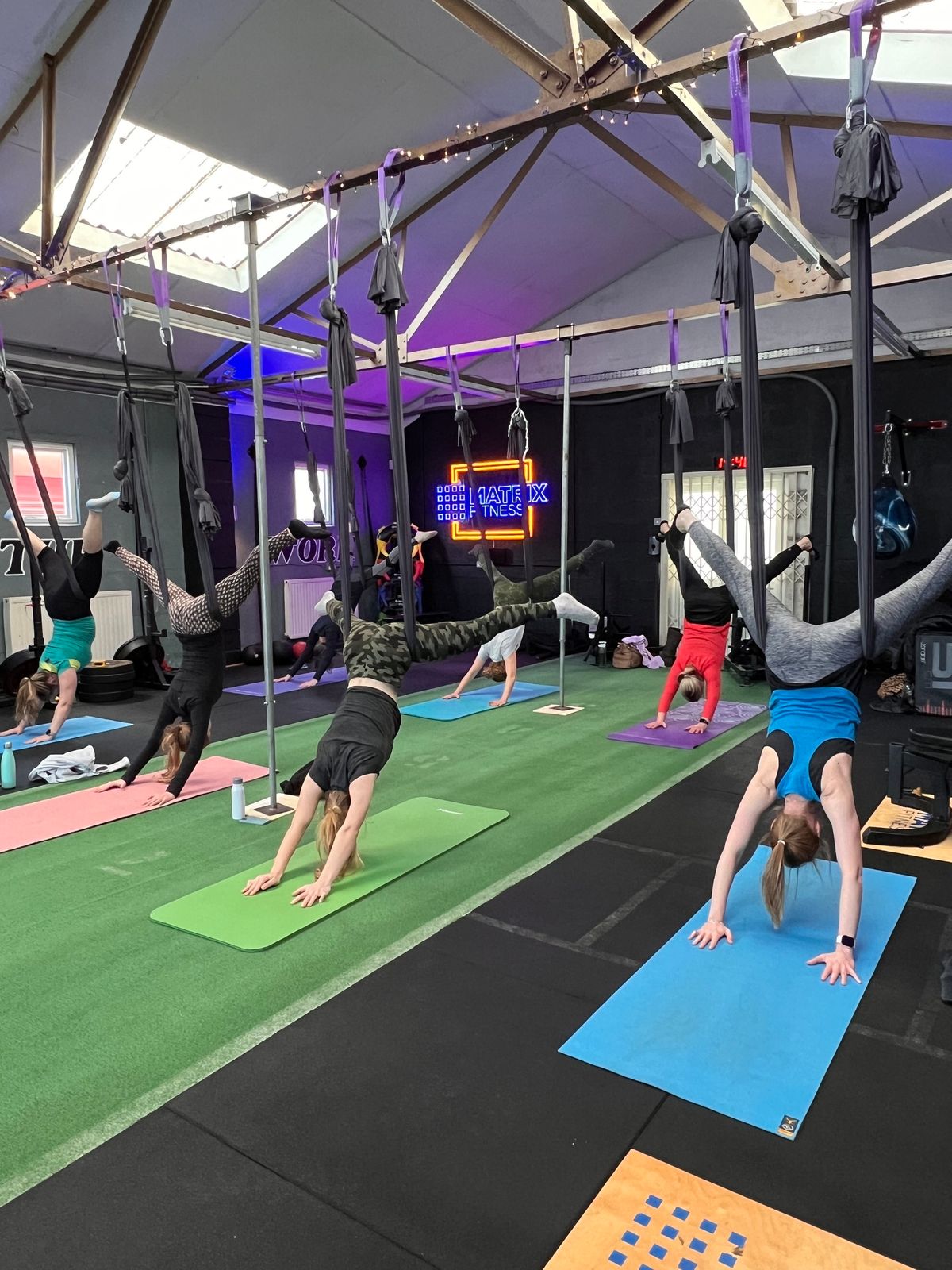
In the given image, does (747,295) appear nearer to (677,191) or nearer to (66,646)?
(677,191)

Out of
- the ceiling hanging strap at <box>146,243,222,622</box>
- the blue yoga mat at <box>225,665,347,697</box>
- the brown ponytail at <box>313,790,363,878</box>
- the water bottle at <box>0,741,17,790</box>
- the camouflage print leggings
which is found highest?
the ceiling hanging strap at <box>146,243,222,622</box>

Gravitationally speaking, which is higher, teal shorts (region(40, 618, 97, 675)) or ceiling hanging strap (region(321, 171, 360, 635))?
ceiling hanging strap (region(321, 171, 360, 635))

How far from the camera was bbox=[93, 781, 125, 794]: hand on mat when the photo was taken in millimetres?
4844

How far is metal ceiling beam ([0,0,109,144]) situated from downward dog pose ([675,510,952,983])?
160 inches

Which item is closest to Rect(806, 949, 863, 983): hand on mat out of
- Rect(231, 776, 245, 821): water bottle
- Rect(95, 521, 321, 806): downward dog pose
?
Rect(231, 776, 245, 821): water bottle

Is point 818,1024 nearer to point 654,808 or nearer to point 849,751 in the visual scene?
point 849,751

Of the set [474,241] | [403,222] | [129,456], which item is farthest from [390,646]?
[403,222]

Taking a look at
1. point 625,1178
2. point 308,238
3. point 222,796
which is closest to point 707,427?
point 308,238

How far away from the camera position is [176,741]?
4699 millimetres

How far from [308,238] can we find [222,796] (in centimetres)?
465

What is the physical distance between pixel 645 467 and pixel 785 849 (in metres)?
7.74

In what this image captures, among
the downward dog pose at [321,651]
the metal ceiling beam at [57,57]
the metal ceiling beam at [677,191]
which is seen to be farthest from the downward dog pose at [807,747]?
the downward dog pose at [321,651]

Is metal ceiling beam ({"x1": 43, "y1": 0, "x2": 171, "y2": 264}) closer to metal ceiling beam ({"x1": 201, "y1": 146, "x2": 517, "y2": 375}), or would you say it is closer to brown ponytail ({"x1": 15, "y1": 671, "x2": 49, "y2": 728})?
metal ceiling beam ({"x1": 201, "y1": 146, "x2": 517, "y2": 375})

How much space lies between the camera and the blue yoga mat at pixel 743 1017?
85.1 inches
